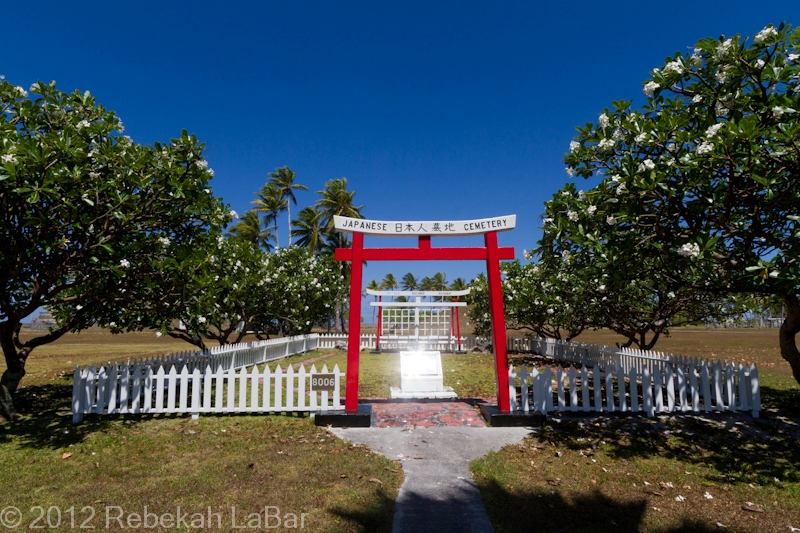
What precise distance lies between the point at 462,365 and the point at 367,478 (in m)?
14.3

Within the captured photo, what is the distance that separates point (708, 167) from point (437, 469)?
546cm

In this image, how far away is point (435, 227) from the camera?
908 cm

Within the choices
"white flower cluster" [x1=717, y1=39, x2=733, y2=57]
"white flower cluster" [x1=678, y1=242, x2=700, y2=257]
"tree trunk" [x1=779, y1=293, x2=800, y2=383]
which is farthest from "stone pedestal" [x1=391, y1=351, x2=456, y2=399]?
"white flower cluster" [x1=717, y1=39, x2=733, y2=57]

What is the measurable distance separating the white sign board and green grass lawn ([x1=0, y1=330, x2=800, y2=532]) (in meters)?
3.94

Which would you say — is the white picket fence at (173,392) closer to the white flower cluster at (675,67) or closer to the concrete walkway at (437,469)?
the concrete walkway at (437,469)

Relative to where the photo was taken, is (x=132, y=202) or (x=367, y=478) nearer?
(x=367, y=478)

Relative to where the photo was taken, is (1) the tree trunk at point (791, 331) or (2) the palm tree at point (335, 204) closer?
(1) the tree trunk at point (791, 331)

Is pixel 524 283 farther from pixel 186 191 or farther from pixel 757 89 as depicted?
pixel 186 191

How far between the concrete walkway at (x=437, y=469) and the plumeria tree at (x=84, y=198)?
4804mm

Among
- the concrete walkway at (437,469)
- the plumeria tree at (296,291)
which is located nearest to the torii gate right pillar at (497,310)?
the concrete walkway at (437,469)

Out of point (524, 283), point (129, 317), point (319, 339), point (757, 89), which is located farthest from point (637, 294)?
point (319, 339)

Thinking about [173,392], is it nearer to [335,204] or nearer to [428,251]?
[428,251]

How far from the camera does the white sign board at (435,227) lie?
29.5 ft

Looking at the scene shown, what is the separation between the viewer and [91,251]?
286 inches
